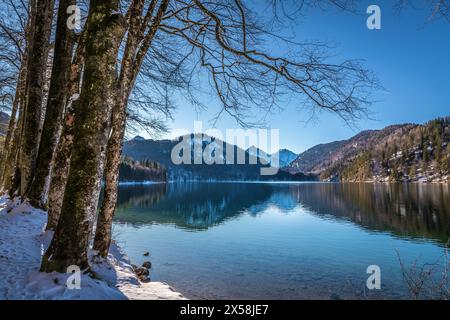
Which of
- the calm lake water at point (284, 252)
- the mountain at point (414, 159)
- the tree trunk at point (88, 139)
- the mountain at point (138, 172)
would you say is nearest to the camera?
the tree trunk at point (88, 139)

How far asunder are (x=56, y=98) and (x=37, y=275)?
603 cm

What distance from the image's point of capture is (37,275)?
4691mm

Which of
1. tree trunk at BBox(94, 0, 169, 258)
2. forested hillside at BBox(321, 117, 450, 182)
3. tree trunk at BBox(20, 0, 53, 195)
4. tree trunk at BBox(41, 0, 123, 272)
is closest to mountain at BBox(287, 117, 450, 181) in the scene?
forested hillside at BBox(321, 117, 450, 182)

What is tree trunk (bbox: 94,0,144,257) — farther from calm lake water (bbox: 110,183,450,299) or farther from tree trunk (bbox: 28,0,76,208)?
calm lake water (bbox: 110,183,450,299)

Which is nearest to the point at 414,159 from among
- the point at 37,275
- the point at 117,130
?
the point at 117,130

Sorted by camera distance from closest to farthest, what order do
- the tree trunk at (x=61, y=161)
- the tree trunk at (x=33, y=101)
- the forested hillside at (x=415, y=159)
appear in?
1. the tree trunk at (x=61, y=161)
2. the tree trunk at (x=33, y=101)
3. the forested hillside at (x=415, y=159)

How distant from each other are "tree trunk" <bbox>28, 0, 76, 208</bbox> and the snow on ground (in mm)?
1352

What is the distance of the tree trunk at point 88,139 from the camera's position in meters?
4.71

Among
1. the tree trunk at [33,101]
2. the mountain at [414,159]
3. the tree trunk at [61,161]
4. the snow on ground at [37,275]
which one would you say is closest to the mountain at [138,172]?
the tree trunk at [33,101]

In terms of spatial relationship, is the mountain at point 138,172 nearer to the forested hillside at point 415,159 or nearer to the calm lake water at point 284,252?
the calm lake water at point 284,252

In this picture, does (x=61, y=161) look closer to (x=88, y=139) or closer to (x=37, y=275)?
(x=88, y=139)

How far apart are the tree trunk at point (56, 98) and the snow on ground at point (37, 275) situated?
1.35m
